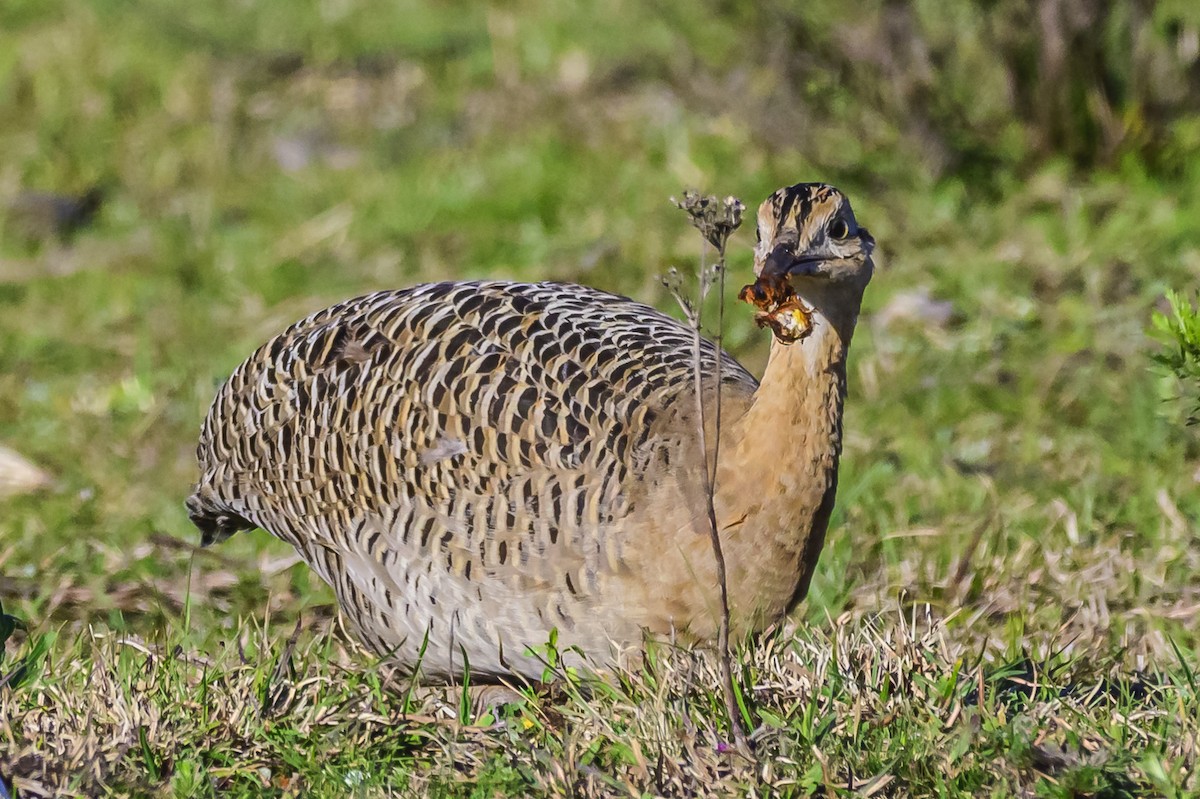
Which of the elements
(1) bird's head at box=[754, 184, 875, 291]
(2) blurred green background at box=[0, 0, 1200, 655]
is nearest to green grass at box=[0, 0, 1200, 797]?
(2) blurred green background at box=[0, 0, 1200, 655]

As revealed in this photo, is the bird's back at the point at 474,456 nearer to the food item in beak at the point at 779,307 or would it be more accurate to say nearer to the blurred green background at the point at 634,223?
the food item in beak at the point at 779,307

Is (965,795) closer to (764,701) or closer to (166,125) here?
(764,701)

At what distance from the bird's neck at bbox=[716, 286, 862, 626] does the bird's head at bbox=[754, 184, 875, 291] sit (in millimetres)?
65

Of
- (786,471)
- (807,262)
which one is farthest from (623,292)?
(807,262)

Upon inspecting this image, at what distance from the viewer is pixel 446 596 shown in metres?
3.65

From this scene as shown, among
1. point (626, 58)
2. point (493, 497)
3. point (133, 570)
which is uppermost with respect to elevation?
point (626, 58)

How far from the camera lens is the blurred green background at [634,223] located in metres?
4.73

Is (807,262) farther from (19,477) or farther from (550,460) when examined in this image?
(19,477)

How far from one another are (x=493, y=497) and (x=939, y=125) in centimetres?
411

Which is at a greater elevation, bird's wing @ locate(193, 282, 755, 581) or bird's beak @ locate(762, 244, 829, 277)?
bird's beak @ locate(762, 244, 829, 277)

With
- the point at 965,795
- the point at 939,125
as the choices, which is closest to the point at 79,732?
the point at 965,795

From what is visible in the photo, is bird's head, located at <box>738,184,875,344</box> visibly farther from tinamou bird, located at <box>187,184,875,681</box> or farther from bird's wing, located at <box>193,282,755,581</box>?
bird's wing, located at <box>193,282,755,581</box>

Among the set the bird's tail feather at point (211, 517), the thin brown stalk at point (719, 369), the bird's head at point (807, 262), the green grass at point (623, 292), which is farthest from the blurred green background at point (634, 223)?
the thin brown stalk at point (719, 369)

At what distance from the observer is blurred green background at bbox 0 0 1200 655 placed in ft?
15.5
